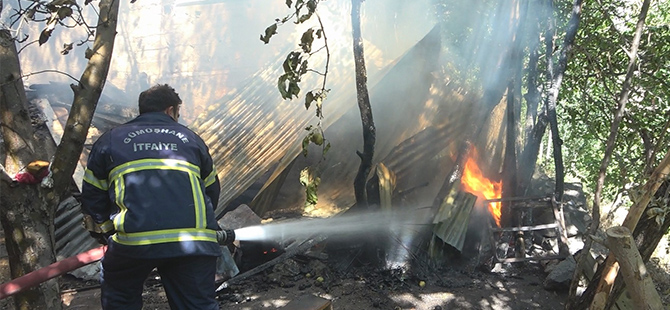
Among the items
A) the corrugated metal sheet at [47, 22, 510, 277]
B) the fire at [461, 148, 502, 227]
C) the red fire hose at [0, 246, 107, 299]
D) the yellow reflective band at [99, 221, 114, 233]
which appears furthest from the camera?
the fire at [461, 148, 502, 227]

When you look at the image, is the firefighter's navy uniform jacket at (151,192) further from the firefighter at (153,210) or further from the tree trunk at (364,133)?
the tree trunk at (364,133)

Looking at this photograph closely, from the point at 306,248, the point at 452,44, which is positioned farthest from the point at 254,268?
the point at 452,44

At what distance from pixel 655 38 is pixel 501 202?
3.21 meters

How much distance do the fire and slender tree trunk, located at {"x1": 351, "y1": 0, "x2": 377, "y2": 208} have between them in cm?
193

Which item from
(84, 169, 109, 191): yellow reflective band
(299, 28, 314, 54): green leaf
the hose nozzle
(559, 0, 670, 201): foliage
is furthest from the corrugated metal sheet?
(299, 28, 314, 54): green leaf

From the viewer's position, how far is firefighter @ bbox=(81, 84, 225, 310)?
8.16ft

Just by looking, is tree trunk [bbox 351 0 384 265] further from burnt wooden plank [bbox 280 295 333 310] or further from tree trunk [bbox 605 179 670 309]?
tree trunk [bbox 605 179 670 309]

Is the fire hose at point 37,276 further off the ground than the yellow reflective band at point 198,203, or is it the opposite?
the yellow reflective band at point 198,203

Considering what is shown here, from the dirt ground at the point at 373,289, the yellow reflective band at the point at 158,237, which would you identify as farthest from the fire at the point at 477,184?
the yellow reflective band at the point at 158,237

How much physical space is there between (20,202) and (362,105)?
11.2 ft

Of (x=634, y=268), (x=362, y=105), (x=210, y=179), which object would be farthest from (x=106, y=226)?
(x=362, y=105)

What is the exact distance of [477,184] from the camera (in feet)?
23.8

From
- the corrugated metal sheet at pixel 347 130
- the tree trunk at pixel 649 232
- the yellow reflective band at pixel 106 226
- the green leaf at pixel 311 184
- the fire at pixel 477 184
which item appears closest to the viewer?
the yellow reflective band at pixel 106 226

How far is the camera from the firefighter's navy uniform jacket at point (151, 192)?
97.6 inches
